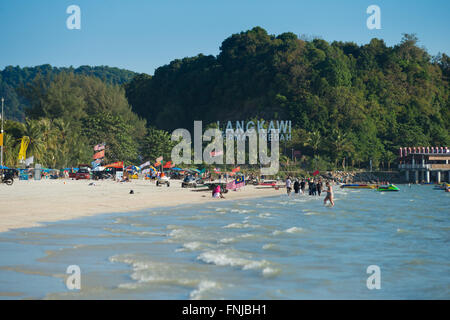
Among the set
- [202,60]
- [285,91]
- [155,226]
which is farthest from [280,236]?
[202,60]

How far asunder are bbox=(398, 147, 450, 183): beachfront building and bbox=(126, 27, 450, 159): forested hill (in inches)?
449

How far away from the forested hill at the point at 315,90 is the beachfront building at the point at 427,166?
11.4 meters

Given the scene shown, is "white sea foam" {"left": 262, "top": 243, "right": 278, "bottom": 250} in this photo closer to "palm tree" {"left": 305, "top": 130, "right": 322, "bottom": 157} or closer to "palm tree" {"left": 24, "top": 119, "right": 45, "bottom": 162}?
"palm tree" {"left": 24, "top": 119, "right": 45, "bottom": 162}

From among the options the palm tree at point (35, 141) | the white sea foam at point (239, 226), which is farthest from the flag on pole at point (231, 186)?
the palm tree at point (35, 141)

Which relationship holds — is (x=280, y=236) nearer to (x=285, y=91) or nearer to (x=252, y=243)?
(x=252, y=243)

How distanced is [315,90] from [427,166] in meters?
41.9

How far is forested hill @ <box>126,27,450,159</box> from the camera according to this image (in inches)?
5482

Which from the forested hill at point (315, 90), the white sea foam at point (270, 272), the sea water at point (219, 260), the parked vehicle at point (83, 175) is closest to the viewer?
the sea water at point (219, 260)

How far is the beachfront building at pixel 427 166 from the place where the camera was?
381 feet

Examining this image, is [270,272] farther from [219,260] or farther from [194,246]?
[194,246]

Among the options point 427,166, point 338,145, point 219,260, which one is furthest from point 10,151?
point 427,166

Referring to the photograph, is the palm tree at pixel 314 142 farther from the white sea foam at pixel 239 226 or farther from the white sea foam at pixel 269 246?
the white sea foam at pixel 269 246
